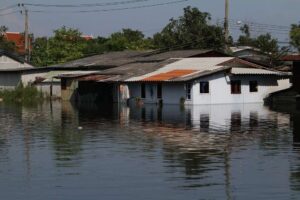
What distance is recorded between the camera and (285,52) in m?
62.3

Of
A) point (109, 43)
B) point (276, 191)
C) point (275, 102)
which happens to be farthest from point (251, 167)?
point (109, 43)

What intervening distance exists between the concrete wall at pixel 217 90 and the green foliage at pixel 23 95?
1084 centimetres

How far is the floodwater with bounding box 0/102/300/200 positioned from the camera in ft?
47.1

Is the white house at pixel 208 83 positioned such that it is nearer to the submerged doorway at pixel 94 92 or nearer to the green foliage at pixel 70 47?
the submerged doorway at pixel 94 92

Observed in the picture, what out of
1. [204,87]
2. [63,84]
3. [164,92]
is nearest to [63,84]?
[63,84]

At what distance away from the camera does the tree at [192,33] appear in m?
67.2

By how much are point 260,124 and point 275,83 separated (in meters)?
21.5

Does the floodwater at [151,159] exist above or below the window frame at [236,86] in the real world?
below

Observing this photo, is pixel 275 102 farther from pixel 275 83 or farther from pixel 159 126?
pixel 159 126

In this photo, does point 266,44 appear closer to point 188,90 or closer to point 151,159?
point 188,90

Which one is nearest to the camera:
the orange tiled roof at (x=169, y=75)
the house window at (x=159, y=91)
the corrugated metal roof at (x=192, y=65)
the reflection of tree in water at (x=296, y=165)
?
the reflection of tree in water at (x=296, y=165)

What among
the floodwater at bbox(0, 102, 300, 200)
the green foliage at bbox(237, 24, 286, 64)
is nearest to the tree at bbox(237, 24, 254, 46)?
the green foliage at bbox(237, 24, 286, 64)

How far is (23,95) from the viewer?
5875 centimetres

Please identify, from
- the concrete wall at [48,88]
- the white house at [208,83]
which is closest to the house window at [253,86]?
the white house at [208,83]
